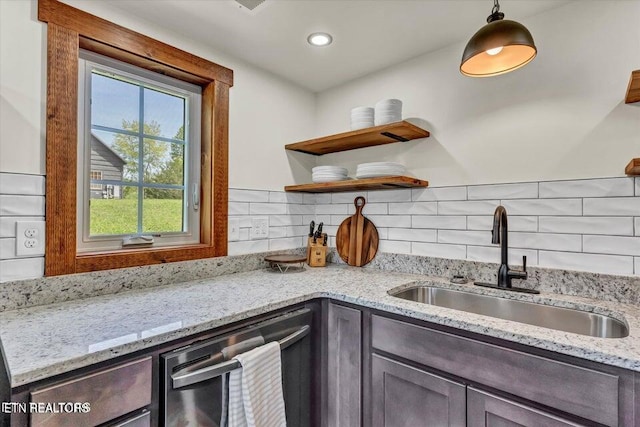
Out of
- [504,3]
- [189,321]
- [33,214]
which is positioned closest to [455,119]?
[504,3]

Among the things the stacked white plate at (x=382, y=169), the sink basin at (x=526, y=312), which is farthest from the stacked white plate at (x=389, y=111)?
the sink basin at (x=526, y=312)

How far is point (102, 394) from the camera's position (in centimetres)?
83

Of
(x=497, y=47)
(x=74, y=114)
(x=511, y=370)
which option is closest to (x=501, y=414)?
(x=511, y=370)

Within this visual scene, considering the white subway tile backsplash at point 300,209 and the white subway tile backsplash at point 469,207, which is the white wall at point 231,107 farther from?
the white subway tile backsplash at point 469,207

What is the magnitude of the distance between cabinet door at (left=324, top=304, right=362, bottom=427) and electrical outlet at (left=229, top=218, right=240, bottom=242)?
74 centimetres

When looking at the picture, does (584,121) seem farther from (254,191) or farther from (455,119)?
(254,191)

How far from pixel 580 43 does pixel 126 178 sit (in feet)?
7.07

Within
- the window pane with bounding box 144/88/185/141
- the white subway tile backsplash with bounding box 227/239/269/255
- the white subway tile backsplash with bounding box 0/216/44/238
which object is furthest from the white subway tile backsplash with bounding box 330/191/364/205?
the white subway tile backsplash with bounding box 0/216/44/238

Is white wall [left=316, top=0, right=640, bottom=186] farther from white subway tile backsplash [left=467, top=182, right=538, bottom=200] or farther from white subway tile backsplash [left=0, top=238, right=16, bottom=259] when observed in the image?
white subway tile backsplash [left=0, top=238, right=16, bottom=259]

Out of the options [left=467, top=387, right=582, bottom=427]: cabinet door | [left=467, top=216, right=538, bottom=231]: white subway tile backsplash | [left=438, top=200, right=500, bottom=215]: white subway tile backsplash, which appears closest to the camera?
[left=467, top=387, right=582, bottom=427]: cabinet door

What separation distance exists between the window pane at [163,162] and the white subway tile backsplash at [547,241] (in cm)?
175

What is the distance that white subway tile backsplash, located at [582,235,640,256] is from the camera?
1259 mm

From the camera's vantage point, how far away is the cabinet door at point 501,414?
35.8 inches

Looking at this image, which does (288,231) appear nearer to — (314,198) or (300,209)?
(300,209)
